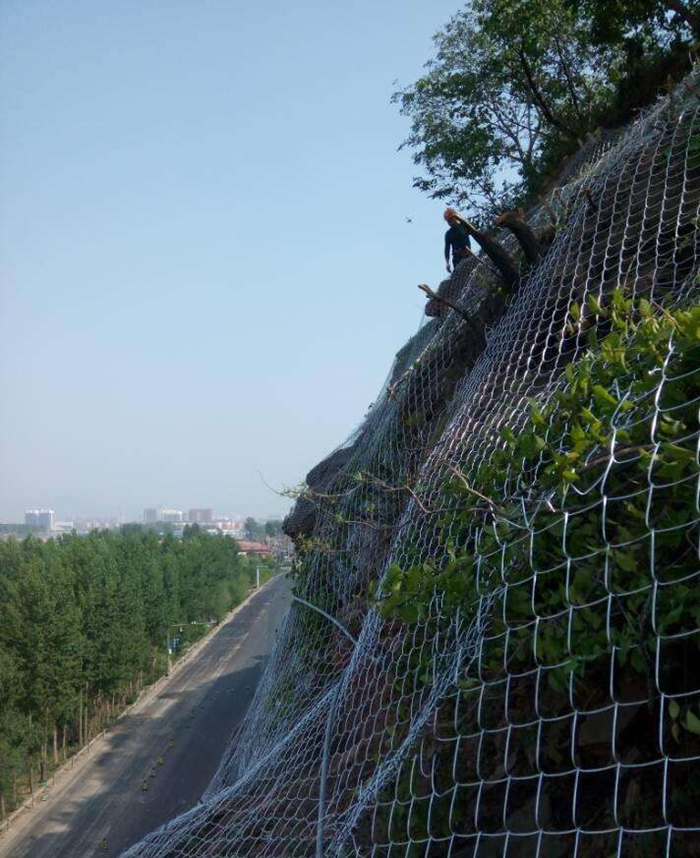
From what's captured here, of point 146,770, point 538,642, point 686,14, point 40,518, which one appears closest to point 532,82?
point 686,14

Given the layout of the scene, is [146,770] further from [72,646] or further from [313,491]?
[313,491]

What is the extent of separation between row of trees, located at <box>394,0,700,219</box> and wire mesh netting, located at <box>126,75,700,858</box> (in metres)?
5.80

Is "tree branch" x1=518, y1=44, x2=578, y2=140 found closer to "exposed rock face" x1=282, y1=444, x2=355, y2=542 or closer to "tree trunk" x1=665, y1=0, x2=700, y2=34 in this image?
"tree trunk" x1=665, y1=0, x2=700, y2=34

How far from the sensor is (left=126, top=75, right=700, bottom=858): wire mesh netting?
1.53m

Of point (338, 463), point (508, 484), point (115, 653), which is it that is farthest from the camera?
point (115, 653)

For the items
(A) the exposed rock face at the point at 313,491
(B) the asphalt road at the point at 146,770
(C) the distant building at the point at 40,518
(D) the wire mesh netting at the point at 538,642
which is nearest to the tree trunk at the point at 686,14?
(D) the wire mesh netting at the point at 538,642

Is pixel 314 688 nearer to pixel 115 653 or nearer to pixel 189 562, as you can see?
pixel 115 653

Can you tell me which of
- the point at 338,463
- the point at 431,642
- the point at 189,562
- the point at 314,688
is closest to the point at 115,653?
the point at 189,562

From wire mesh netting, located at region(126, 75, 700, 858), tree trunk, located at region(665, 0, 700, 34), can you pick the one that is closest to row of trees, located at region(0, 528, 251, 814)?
wire mesh netting, located at region(126, 75, 700, 858)

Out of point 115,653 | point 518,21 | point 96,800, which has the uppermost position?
point 518,21

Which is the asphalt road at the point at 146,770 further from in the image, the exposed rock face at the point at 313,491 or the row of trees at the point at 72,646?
the exposed rock face at the point at 313,491

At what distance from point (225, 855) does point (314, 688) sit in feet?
4.55

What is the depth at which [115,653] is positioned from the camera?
24.5 meters

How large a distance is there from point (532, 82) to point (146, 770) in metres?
16.9
